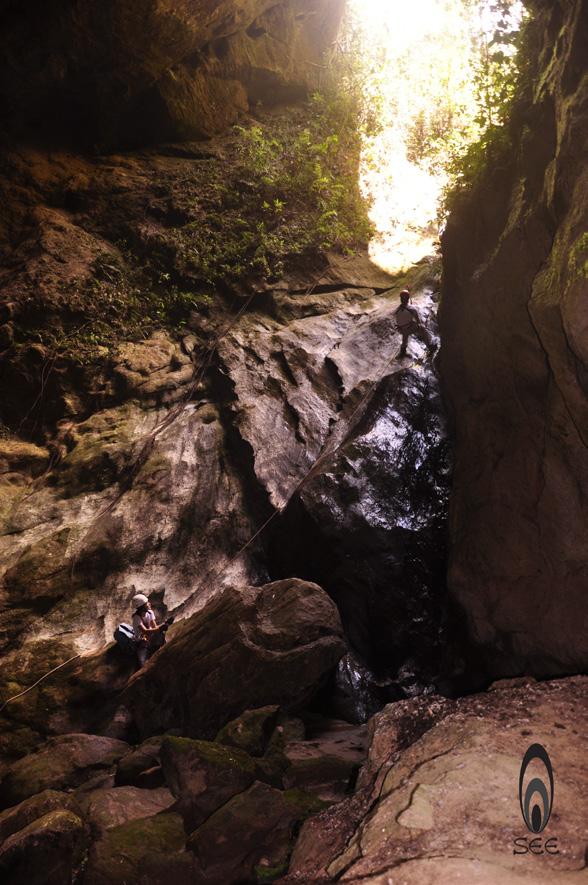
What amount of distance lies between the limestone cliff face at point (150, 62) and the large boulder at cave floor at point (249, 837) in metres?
16.3

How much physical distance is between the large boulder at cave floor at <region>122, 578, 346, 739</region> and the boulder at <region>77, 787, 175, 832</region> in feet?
4.58

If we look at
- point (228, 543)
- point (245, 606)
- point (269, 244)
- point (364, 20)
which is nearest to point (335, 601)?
point (245, 606)

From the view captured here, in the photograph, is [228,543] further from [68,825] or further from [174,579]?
[68,825]

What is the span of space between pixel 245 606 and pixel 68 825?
3.79 metres

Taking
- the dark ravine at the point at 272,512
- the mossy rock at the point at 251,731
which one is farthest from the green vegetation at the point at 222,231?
the mossy rock at the point at 251,731

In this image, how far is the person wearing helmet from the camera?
10.1 meters

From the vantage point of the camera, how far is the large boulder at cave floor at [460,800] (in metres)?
4.61

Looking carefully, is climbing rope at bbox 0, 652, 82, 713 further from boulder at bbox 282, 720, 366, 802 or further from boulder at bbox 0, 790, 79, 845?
boulder at bbox 282, 720, 366, 802

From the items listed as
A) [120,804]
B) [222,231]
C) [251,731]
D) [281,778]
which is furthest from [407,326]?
[120,804]

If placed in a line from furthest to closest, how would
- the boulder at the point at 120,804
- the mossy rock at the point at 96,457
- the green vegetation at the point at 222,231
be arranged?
the green vegetation at the point at 222,231
the mossy rock at the point at 96,457
the boulder at the point at 120,804

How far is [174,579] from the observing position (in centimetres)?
1155

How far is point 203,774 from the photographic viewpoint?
7145 mm

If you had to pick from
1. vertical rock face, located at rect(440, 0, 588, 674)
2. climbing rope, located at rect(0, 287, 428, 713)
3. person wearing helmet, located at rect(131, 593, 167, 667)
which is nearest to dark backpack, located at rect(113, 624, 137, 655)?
person wearing helmet, located at rect(131, 593, 167, 667)
